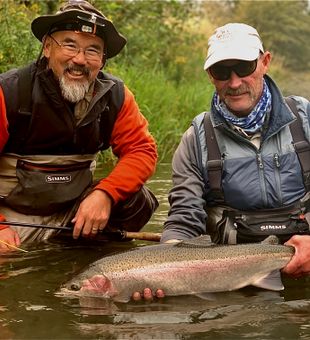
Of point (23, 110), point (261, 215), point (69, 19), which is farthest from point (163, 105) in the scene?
point (261, 215)

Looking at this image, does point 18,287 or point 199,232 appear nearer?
point 18,287

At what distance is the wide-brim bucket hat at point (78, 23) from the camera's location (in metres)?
4.79

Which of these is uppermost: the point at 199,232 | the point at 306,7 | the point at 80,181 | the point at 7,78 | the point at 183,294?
the point at 306,7

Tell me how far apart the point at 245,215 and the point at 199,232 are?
1.03ft

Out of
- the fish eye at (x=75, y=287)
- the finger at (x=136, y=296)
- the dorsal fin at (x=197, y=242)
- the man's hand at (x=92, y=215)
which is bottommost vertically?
the finger at (x=136, y=296)

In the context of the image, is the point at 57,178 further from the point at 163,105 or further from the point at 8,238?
the point at 163,105

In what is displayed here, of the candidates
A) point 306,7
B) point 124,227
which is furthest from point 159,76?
point 306,7

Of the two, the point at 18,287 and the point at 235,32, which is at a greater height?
the point at 235,32

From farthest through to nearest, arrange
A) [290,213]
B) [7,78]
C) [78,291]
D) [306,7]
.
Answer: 1. [306,7]
2. [7,78]
3. [290,213]
4. [78,291]

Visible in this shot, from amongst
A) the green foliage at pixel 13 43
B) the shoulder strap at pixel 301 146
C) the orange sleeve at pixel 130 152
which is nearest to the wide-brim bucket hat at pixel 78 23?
the orange sleeve at pixel 130 152

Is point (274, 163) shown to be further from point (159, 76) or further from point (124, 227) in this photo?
point (159, 76)

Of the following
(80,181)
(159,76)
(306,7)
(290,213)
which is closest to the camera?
(290,213)

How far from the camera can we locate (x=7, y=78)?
4.83m

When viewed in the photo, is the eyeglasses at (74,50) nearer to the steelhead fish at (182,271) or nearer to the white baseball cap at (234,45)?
the white baseball cap at (234,45)
